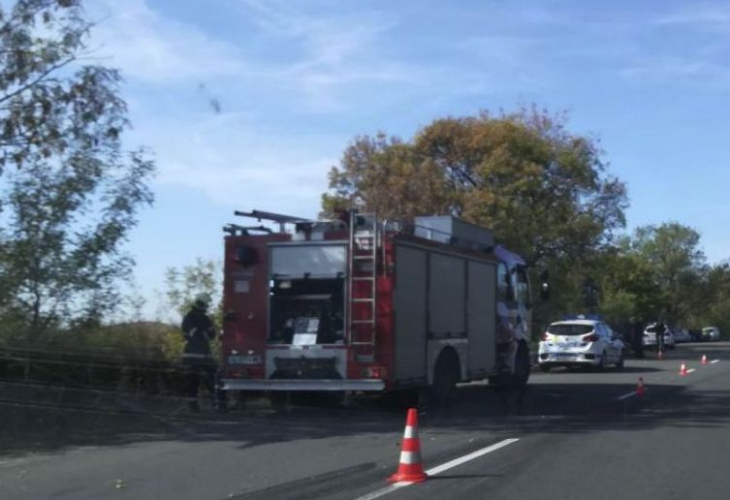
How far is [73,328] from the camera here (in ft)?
60.8

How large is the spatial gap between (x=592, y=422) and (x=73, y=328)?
8.33 meters

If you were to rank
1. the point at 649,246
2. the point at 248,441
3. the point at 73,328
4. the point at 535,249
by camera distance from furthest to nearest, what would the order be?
the point at 649,246, the point at 535,249, the point at 73,328, the point at 248,441

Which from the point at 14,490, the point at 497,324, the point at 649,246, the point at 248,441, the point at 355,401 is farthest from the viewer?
the point at 649,246

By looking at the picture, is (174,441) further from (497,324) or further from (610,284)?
(610,284)

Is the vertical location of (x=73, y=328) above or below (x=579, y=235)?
below

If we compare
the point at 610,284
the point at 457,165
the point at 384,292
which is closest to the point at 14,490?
the point at 384,292

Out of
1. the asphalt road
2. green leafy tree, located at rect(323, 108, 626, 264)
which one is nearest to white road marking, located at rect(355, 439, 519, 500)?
the asphalt road

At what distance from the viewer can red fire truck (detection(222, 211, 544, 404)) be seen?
55.6ft

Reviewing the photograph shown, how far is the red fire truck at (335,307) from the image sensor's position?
1695cm

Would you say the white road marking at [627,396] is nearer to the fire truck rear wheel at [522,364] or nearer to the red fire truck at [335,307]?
the fire truck rear wheel at [522,364]

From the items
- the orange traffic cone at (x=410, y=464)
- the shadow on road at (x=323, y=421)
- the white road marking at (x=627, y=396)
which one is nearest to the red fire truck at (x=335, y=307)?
the shadow on road at (x=323, y=421)

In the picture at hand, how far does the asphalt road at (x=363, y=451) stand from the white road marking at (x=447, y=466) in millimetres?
19

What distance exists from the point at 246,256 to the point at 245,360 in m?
1.60

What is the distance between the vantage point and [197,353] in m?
19.0
